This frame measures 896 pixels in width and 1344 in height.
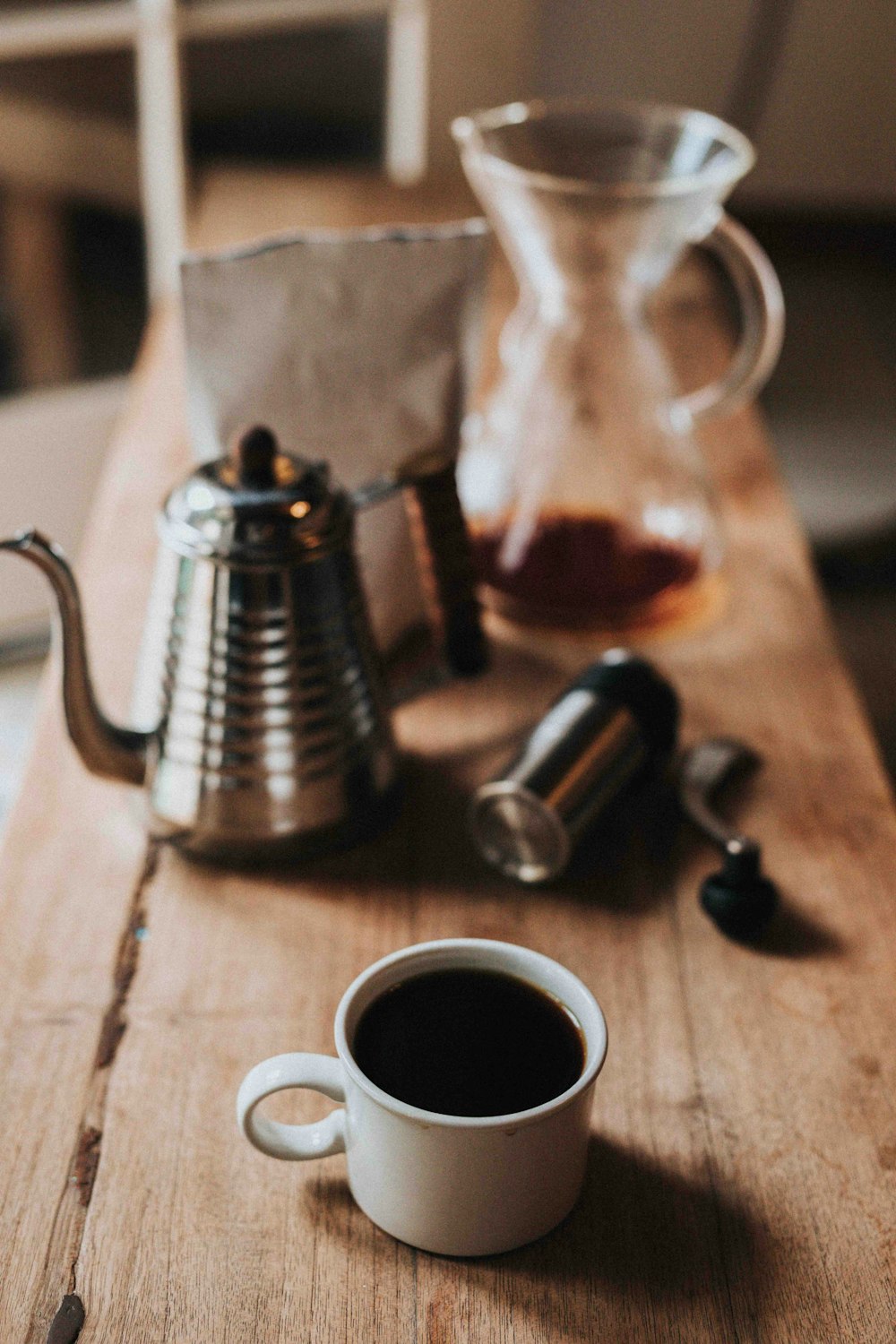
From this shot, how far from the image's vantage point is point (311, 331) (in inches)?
27.8

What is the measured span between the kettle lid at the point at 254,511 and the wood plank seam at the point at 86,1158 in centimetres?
20

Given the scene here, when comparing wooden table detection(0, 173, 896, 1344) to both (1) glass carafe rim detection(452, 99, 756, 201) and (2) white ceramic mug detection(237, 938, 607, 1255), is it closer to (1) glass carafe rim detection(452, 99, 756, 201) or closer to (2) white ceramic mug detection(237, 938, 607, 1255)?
(2) white ceramic mug detection(237, 938, 607, 1255)

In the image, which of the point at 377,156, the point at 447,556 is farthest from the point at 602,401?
the point at 377,156

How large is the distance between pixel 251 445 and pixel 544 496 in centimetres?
35

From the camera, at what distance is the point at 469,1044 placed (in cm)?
50

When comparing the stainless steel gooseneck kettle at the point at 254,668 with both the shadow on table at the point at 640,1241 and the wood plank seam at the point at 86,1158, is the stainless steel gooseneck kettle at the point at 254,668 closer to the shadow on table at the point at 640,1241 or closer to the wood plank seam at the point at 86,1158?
the wood plank seam at the point at 86,1158

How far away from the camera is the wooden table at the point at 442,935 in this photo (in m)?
0.49

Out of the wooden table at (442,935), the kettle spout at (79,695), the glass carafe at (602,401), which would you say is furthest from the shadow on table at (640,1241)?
the glass carafe at (602,401)

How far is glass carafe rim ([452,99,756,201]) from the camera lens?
0.76 meters

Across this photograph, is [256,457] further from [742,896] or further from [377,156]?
[377,156]

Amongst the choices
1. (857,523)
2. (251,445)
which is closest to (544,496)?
(251,445)

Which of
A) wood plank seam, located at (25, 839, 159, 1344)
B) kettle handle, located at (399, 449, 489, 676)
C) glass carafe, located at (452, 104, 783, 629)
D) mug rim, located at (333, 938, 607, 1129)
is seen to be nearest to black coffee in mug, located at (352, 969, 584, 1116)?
mug rim, located at (333, 938, 607, 1129)

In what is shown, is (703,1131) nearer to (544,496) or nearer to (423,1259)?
(423,1259)

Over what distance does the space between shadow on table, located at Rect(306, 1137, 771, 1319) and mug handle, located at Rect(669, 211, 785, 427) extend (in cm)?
52
